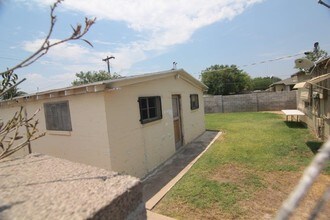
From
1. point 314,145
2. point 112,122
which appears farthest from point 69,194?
point 314,145

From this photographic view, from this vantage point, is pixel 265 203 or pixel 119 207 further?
pixel 265 203

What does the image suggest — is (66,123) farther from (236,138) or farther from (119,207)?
(236,138)

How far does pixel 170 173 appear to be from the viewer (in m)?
6.82

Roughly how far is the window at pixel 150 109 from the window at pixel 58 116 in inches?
85.3

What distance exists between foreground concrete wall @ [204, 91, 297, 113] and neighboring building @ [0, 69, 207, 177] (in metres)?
14.0

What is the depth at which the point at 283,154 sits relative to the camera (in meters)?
7.54

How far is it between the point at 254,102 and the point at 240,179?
56.4 ft

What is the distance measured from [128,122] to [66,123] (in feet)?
6.37

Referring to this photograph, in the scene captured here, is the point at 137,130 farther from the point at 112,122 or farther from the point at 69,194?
the point at 69,194

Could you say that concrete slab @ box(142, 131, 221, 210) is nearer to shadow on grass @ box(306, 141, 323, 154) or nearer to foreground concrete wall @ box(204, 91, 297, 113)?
shadow on grass @ box(306, 141, 323, 154)

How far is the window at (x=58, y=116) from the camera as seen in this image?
6574 millimetres

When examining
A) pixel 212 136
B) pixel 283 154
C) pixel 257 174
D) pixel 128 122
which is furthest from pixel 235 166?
pixel 212 136

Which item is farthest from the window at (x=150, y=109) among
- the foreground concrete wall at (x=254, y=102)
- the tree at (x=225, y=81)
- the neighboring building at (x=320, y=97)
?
the tree at (x=225, y=81)

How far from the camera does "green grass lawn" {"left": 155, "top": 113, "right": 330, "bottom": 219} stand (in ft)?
14.6
